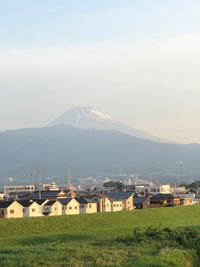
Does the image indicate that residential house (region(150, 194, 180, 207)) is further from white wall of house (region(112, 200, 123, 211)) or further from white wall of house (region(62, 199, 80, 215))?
white wall of house (region(62, 199, 80, 215))

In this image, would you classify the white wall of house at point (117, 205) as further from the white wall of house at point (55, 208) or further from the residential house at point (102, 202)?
the white wall of house at point (55, 208)

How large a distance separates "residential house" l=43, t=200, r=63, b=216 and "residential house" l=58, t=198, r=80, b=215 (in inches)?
14.5

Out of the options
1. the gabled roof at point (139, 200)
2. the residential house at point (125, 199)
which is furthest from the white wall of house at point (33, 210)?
the gabled roof at point (139, 200)

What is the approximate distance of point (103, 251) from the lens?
15.3m

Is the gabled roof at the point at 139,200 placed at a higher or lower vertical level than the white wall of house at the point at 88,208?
higher

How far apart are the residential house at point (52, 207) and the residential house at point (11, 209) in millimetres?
2496

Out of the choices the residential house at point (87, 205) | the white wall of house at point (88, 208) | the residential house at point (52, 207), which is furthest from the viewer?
the residential house at point (87, 205)

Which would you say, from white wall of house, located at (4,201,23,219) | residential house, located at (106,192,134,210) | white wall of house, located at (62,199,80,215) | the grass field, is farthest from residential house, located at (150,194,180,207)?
the grass field

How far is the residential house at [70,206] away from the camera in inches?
1735

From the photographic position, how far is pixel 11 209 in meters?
40.3

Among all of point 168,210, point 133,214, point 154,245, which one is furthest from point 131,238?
point 168,210

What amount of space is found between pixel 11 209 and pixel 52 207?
3.91 metres

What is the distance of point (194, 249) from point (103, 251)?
3201 mm

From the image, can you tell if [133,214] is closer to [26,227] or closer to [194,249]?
[26,227]
